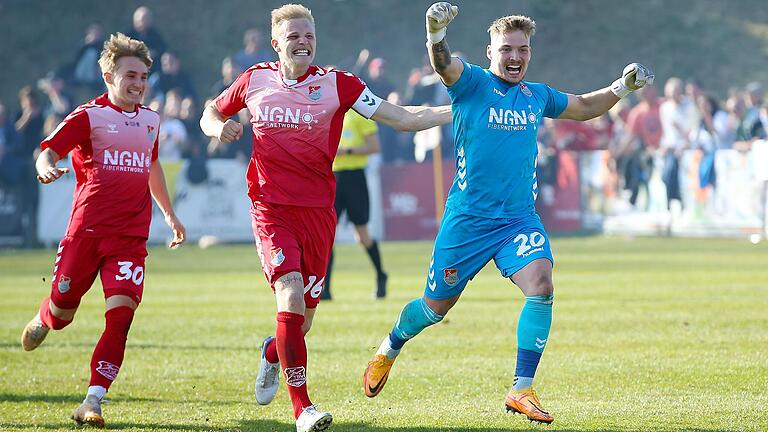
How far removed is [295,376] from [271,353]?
103 centimetres

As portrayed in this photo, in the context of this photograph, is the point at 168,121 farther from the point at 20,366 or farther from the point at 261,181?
the point at 261,181

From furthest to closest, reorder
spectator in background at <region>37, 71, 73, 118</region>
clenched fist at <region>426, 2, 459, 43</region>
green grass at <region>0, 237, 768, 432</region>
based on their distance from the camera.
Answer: spectator in background at <region>37, 71, 73, 118</region>, green grass at <region>0, 237, 768, 432</region>, clenched fist at <region>426, 2, 459, 43</region>

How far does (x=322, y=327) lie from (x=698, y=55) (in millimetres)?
40328

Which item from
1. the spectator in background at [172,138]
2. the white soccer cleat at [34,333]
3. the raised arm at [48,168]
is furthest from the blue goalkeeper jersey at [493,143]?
the spectator in background at [172,138]

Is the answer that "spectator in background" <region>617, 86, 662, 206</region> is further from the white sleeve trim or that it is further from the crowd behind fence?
the white sleeve trim

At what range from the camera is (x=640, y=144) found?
92.2 ft

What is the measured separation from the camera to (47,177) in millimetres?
7855

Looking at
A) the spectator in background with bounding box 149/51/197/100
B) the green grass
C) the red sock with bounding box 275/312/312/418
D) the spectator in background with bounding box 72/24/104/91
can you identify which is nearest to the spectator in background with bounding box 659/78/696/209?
the green grass

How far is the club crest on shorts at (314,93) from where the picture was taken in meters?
8.09

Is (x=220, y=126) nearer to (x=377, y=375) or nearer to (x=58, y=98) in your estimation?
(x=377, y=375)

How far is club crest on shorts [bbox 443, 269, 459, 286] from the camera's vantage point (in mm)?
8336

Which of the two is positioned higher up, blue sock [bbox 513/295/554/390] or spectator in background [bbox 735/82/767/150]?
spectator in background [bbox 735/82/767/150]

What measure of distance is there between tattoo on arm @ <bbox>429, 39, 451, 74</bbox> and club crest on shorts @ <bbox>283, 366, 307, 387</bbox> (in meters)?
1.90

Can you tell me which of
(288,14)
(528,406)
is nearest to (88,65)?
(288,14)
